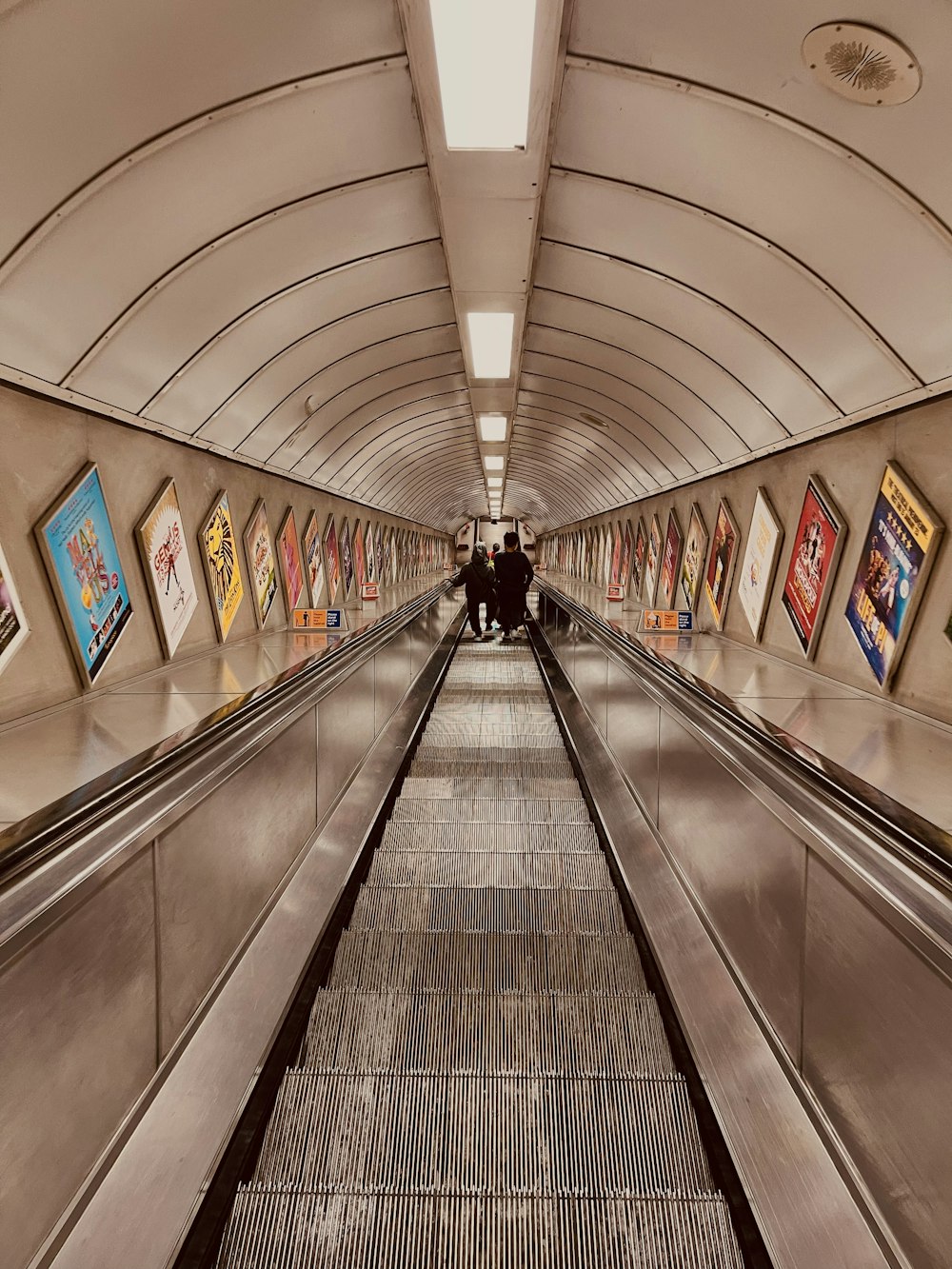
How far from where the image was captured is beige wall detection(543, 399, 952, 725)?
3.45 metres

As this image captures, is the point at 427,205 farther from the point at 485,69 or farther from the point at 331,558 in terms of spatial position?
the point at 331,558

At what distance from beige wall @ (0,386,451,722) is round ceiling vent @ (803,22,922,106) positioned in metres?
3.25

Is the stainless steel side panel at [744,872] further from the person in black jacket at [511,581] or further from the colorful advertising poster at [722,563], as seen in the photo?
the person in black jacket at [511,581]

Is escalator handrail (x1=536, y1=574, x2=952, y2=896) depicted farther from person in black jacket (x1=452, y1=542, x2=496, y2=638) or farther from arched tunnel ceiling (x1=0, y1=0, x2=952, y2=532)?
person in black jacket (x1=452, y1=542, x2=496, y2=638)

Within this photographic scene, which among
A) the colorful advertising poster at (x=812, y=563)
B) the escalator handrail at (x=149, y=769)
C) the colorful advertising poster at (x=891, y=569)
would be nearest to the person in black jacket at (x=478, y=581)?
the colorful advertising poster at (x=812, y=563)

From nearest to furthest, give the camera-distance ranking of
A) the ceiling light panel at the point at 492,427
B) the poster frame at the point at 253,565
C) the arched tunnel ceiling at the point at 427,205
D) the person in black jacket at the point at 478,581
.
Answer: the arched tunnel ceiling at the point at 427,205, the poster frame at the point at 253,565, the ceiling light panel at the point at 492,427, the person in black jacket at the point at 478,581

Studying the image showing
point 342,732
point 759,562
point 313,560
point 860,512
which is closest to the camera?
point 860,512

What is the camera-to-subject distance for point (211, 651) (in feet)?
17.7

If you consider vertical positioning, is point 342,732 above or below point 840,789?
below

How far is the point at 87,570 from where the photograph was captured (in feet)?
12.3

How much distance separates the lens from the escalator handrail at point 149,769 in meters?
1.63

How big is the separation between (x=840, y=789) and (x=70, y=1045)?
1986 mm

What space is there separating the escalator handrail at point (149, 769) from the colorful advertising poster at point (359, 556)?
6.67 m

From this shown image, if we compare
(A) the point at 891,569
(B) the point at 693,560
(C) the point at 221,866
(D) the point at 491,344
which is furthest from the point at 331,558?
(C) the point at 221,866
